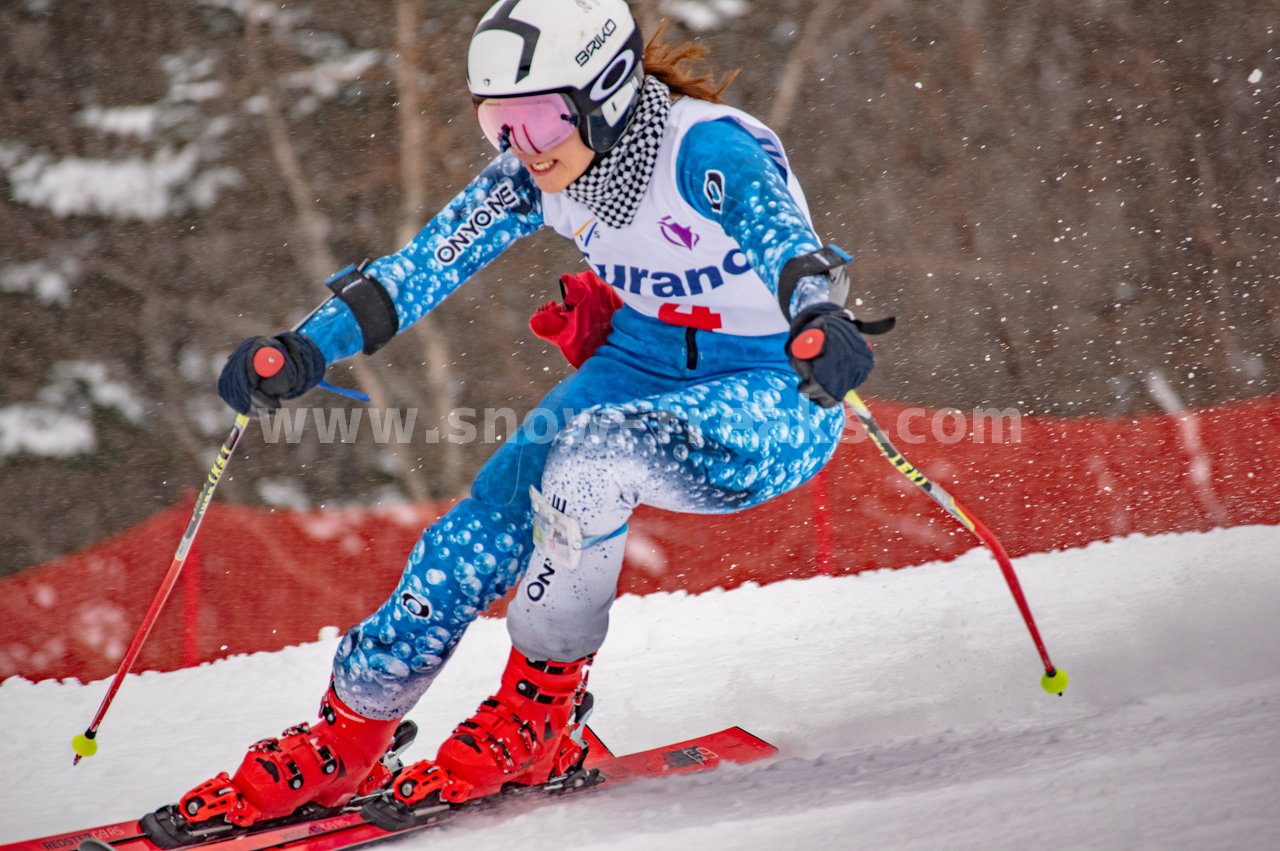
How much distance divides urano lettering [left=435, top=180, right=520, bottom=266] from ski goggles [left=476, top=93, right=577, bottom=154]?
0.88ft

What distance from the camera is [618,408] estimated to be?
1892 millimetres

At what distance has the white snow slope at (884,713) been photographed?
183 cm

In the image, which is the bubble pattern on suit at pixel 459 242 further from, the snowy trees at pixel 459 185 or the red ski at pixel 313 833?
the snowy trees at pixel 459 185

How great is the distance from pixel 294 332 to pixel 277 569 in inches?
75.6

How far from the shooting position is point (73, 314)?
12.2 ft

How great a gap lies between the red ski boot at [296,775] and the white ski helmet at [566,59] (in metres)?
1.17

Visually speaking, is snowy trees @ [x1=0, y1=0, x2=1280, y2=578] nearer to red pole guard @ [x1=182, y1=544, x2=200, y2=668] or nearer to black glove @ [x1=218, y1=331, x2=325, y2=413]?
red pole guard @ [x1=182, y1=544, x2=200, y2=668]

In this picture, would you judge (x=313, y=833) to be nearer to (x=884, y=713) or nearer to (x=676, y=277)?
(x=676, y=277)

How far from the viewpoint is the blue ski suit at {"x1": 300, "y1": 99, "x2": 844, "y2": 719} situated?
1.87 m

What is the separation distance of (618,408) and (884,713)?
125 cm

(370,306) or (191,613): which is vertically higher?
(370,306)

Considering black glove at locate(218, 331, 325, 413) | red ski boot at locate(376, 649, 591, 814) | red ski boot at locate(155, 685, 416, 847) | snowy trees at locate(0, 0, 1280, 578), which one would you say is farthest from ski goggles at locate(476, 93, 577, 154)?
snowy trees at locate(0, 0, 1280, 578)

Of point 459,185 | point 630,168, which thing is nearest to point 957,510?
point 630,168

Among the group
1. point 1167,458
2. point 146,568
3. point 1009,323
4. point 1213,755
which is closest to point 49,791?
point 146,568
